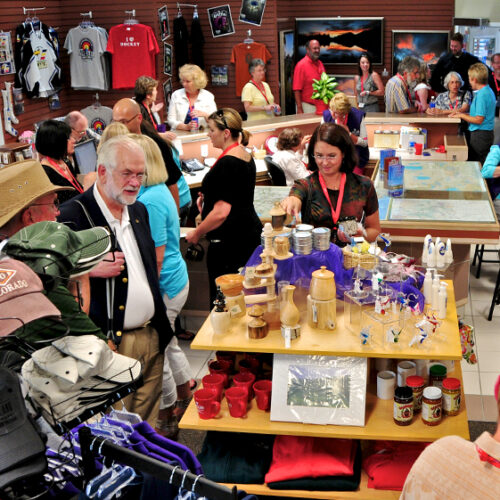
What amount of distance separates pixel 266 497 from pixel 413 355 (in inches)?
44.3

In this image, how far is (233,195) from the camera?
4723mm

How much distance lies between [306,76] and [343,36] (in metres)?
2.82

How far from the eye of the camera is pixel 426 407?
3375mm

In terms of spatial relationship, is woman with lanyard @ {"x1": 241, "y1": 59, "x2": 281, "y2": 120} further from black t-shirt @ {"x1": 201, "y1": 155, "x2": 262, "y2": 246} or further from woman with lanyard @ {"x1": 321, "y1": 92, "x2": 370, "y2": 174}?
black t-shirt @ {"x1": 201, "y1": 155, "x2": 262, "y2": 246}

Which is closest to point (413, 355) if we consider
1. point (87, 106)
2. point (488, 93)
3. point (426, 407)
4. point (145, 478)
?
point (426, 407)

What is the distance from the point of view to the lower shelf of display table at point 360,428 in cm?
334

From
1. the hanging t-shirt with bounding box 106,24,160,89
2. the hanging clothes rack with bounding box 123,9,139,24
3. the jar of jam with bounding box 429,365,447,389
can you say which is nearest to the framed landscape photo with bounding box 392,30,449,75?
the hanging t-shirt with bounding box 106,24,160,89

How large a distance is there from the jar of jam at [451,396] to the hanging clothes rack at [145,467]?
186 centimetres

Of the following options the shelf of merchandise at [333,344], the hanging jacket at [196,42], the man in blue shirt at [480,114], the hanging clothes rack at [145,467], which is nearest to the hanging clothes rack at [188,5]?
the hanging jacket at [196,42]

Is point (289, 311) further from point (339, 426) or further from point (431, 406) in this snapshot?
point (431, 406)

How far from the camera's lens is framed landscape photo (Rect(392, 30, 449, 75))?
13.9 meters

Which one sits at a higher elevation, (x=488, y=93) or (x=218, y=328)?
(x=488, y=93)

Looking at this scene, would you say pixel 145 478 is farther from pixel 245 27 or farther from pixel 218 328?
pixel 245 27

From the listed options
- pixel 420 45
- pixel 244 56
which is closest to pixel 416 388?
pixel 244 56
